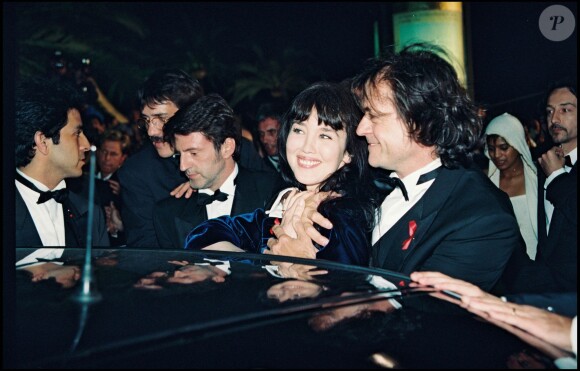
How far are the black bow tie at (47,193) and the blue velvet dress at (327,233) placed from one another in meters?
1.25

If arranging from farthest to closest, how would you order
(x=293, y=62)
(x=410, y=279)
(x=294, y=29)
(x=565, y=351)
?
(x=294, y=29)
(x=293, y=62)
(x=410, y=279)
(x=565, y=351)

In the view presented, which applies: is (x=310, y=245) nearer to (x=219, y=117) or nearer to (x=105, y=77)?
(x=219, y=117)

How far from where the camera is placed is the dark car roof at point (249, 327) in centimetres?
131

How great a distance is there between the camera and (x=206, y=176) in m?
4.86

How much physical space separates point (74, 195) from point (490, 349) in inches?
153

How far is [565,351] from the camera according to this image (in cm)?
158

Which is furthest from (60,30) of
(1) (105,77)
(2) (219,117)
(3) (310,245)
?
(3) (310,245)

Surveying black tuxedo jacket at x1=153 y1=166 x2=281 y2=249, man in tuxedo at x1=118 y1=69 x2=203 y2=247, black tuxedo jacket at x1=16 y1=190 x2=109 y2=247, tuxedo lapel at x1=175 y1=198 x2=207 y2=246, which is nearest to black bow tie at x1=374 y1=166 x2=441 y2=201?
black tuxedo jacket at x1=153 y1=166 x2=281 y2=249

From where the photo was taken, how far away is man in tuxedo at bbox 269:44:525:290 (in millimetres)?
3002

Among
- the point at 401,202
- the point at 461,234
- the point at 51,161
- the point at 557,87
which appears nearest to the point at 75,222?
the point at 51,161

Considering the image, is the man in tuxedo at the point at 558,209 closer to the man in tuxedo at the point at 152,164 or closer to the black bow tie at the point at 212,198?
the black bow tie at the point at 212,198

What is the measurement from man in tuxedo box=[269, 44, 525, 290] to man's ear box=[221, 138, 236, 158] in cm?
160

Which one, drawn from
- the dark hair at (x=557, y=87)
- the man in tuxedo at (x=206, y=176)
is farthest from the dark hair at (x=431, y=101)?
the dark hair at (x=557, y=87)

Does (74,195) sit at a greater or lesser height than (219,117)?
lesser
